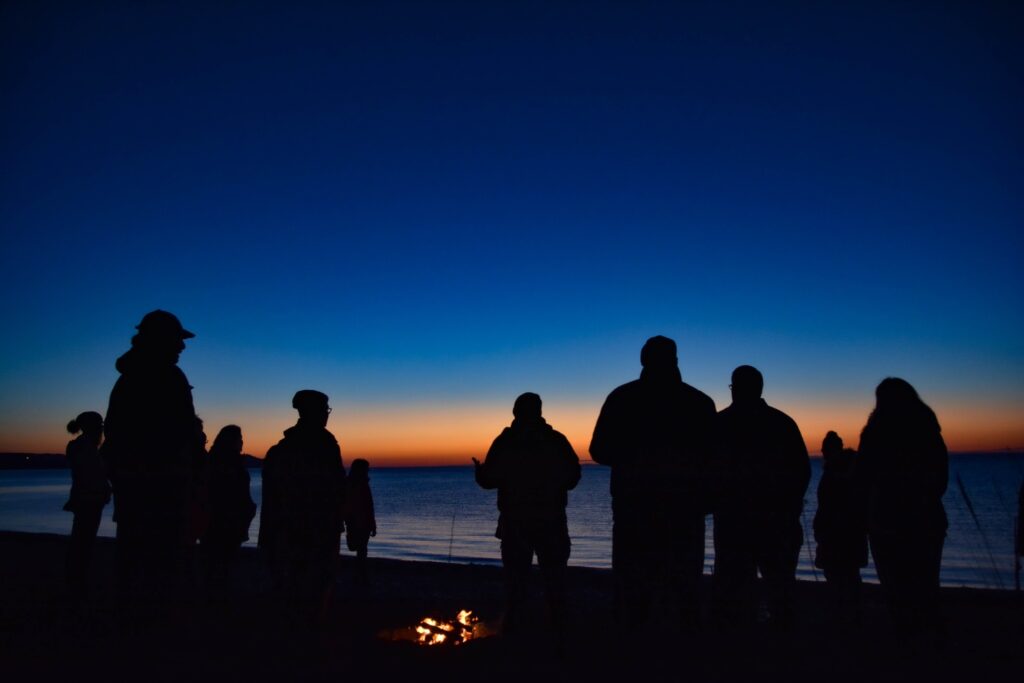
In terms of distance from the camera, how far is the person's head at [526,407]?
526 cm

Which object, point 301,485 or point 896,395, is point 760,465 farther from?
point 301,485

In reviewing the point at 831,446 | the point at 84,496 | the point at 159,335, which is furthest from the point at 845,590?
the point at 84,496

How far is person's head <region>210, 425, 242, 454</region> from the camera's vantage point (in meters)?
7.35

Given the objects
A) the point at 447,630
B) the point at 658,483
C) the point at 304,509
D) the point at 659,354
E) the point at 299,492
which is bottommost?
the point at 447,630

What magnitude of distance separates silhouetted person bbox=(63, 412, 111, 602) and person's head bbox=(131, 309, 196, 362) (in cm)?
328

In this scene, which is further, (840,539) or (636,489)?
(840,539)

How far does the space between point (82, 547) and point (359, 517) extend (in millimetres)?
3513

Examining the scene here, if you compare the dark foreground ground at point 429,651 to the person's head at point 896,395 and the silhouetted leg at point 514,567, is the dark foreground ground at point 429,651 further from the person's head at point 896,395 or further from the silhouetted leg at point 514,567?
the person's head at point 896,395

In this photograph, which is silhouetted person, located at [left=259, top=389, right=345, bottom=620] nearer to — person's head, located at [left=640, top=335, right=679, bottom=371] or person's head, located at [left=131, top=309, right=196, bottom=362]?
person's head, located at [left=131, top=309, right=196, bottom=362]

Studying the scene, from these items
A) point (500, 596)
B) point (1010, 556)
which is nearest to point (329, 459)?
point (500, 596)

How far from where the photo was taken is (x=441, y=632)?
16.5 ft

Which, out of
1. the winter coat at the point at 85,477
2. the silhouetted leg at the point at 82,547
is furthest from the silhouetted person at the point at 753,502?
the winter coat at the point at 85,477

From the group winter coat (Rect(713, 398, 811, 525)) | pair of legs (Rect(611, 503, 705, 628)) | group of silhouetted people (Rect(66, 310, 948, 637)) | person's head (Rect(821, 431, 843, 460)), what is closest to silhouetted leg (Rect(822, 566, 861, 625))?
person's head (Rect(821, 431, 843, 460))

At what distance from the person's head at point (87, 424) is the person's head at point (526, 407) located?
5493 millimetres
